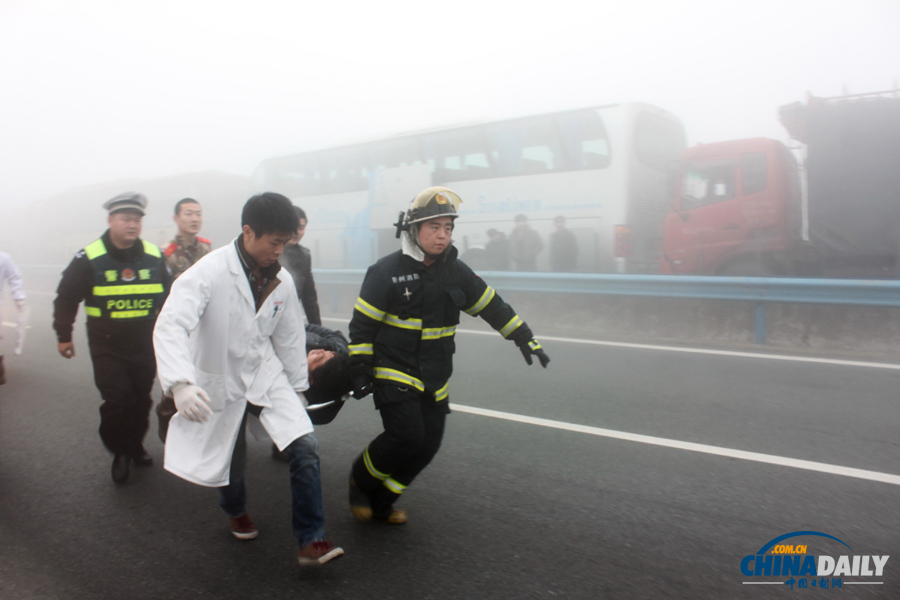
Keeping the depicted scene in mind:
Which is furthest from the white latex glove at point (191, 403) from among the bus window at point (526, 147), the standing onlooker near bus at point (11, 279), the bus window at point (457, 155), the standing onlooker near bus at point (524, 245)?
the bus window at point (457, 155)

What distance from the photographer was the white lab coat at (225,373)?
2717mm

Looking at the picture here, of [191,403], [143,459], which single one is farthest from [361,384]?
[143,459]

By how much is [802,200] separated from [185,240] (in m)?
8.67

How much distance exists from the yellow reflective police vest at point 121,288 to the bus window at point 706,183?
8625mm

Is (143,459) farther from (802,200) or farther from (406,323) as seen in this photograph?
(802,200)

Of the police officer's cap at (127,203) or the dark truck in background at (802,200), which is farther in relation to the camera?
the dark truck in background at (802,200)

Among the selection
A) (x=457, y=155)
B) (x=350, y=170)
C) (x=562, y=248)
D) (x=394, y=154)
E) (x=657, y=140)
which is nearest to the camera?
(x=562, y=248)

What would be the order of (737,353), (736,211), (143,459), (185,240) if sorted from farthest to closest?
(736,211), (737,353), (185,240), (143,459)

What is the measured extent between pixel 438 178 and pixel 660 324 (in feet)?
21.7

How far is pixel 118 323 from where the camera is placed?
3.97m

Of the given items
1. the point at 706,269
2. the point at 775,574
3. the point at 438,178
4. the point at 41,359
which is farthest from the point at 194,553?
the point at 438,178

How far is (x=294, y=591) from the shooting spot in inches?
105

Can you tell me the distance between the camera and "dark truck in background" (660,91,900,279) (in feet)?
28.8

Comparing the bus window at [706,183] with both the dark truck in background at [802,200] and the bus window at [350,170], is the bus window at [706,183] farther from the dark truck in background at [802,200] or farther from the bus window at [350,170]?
the bus window at [350,170]
